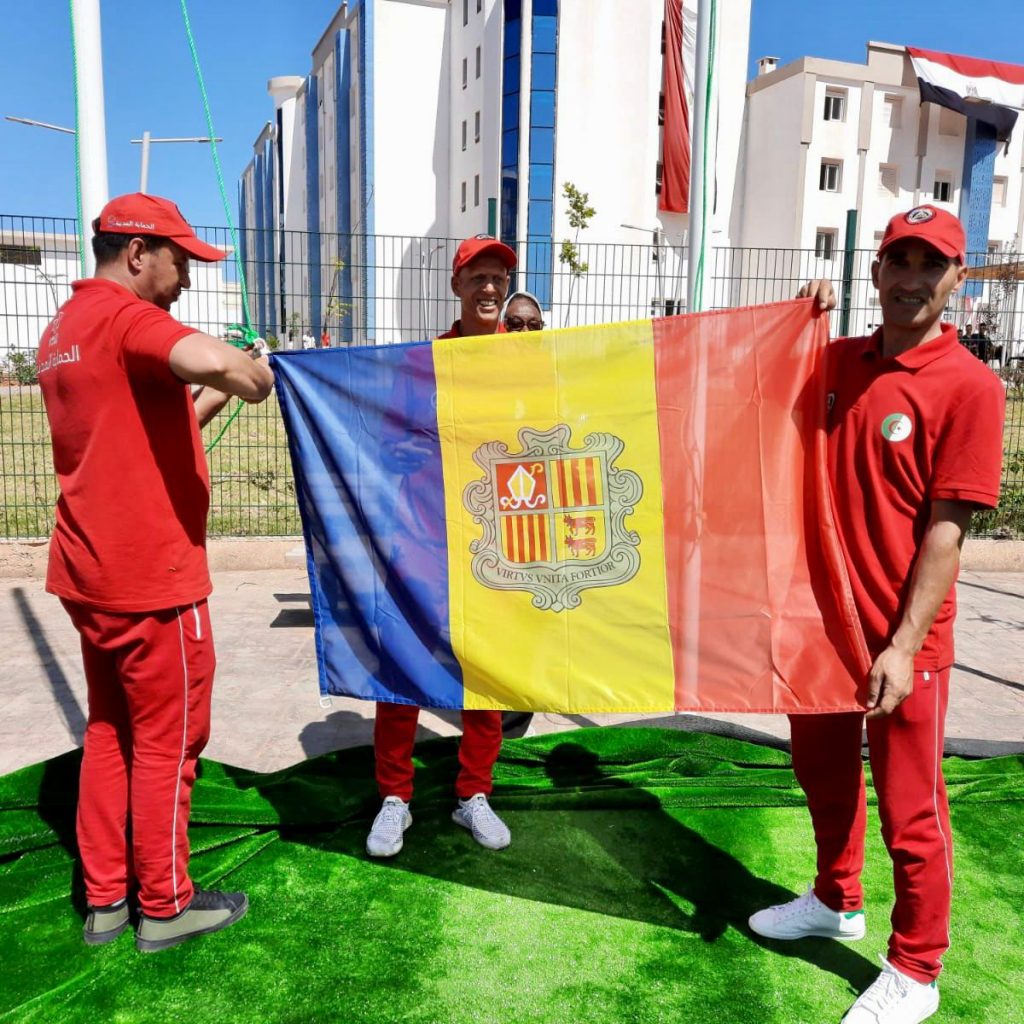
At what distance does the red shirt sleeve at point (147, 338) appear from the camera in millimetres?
2334

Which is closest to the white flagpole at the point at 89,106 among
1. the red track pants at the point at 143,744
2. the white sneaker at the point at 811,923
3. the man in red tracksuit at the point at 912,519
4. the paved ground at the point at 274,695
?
the red track pants at the point at 143,744

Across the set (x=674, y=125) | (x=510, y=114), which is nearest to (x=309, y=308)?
(x=510, y=114)

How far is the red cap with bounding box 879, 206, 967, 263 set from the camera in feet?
7.41

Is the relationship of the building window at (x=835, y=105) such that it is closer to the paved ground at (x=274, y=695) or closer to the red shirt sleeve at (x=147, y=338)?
the paved ground at (x=274, y=695)

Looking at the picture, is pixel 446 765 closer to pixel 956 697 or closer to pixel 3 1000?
pixel 3 1000

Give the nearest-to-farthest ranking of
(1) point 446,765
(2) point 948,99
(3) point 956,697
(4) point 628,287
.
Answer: (1) point 446,765 → (3) point 956,697 → (4) point 628,287 → (2) point 948,99

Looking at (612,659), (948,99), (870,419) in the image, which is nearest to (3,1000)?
(612,659)

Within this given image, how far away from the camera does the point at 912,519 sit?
2.33m

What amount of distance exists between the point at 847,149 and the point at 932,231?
41.8 m

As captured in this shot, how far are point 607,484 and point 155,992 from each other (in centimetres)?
195

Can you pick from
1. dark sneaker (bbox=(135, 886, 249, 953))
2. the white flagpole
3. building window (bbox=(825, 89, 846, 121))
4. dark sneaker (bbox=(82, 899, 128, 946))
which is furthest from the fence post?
building window (bbox=(825, 89, 846, 121))

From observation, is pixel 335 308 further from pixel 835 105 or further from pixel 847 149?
pixel 835 105

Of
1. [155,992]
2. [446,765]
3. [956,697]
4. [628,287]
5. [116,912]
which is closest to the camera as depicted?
[155,992]

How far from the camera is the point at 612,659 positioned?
2.91 metres
